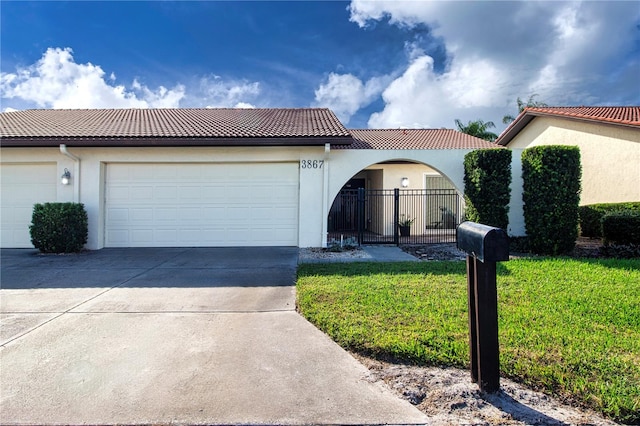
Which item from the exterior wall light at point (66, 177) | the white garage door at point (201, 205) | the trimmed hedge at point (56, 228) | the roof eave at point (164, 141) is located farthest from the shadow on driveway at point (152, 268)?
the roof eave at point (164, 141)

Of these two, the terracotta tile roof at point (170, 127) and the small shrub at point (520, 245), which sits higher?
the terracotta tile roof at point (170, 127)

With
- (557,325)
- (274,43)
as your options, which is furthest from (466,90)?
(557,325)

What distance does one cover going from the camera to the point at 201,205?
10.6 metres

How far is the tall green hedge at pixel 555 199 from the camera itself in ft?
29.1

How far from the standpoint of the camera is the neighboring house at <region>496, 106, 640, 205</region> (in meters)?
11.3

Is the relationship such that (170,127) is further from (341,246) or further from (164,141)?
(341,246)

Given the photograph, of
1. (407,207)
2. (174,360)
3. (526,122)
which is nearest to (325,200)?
(407,207)

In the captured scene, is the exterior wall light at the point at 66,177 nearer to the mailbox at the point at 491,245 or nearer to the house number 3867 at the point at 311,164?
the house number 3867 at the point at 311,164

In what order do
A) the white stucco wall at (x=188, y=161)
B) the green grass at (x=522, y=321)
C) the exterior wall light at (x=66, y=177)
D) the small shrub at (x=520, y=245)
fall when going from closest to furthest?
the green grass at (x=522, y=321), the small shrub at (x=520, y=245), the exterior wall light at (x=66, y=177), the white stucco wall at (x=188, y=161)

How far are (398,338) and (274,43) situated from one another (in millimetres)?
11351

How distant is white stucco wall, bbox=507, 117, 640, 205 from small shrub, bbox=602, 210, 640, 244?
3300mm

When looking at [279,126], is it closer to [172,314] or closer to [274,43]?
[274,43]

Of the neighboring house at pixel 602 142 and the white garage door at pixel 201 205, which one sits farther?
the neighboring house at pixel 602 142

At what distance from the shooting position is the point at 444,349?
11.1 ft
